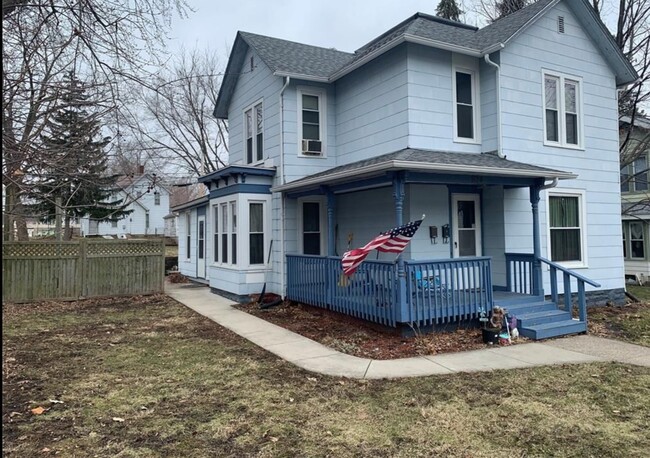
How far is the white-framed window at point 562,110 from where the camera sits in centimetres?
1043

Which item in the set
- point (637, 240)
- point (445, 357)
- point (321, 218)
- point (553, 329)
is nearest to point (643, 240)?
point (637, 240)

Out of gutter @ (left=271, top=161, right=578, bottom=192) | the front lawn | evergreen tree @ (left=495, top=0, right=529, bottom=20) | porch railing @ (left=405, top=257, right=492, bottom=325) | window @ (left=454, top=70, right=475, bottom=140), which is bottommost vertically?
the front lawn

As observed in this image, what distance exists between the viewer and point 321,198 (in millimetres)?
11734

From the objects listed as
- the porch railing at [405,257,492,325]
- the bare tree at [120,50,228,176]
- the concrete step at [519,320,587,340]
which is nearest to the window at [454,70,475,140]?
the porch railing at [405,257,492,325]

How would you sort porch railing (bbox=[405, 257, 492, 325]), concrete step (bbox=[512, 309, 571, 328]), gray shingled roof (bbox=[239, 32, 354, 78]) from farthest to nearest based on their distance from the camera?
gray shingled roof (bbox=[239, 32, 354, 78]), concrete step (bbox=[512, 309, 571, 328]), porch railing (bbox=[405, 257, 492, 325])

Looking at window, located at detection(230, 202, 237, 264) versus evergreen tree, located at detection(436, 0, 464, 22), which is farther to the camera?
evergreen tree, located at detection(436, 0, 464, 22)

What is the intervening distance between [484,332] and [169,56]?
6191mm

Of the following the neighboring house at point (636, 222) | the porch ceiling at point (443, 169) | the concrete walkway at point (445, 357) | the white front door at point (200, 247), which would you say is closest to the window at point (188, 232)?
the white front door at point (200, 247)

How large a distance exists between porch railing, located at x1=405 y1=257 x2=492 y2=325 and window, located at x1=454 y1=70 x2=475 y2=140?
3.22 m

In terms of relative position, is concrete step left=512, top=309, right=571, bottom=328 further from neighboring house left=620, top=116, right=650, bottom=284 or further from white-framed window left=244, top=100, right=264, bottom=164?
neighboring house left=620, top=116, right=650, bottom=284

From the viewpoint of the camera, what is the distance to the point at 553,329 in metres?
7.84

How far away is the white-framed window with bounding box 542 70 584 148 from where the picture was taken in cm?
1043

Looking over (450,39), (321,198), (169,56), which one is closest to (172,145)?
(321,198)

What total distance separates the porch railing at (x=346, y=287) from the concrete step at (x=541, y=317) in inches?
95.7
